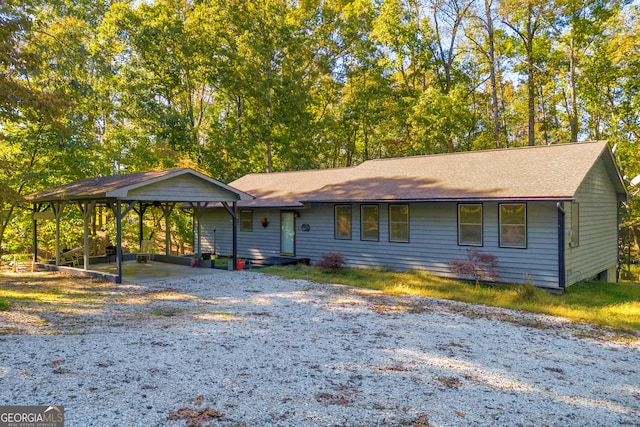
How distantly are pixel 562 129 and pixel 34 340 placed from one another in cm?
2908

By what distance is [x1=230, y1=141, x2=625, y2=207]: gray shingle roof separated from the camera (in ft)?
37.0

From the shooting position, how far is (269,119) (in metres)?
26.0

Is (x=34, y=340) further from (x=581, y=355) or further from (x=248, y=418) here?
(x=581, y=355)

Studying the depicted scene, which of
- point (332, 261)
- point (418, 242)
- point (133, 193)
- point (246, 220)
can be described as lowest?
point (332, 261)

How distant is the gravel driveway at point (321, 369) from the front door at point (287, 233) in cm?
783

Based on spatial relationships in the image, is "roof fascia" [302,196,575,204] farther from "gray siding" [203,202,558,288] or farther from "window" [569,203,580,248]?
"window" [569,203,580,248]

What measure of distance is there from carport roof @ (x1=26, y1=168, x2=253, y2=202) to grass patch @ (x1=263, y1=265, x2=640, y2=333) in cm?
341

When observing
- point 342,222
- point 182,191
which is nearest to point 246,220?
point 342,222

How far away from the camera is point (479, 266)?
456 inches

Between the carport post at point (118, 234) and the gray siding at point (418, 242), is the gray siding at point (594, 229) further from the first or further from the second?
the carport post at point (118, 234)

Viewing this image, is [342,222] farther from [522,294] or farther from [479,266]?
[522,294]

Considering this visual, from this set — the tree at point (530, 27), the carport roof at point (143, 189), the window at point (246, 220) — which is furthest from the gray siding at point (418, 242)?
the tree at point (530, 27)

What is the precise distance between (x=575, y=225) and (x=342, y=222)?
281 inches

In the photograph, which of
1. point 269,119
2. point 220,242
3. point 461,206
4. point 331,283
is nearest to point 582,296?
point 461,206
